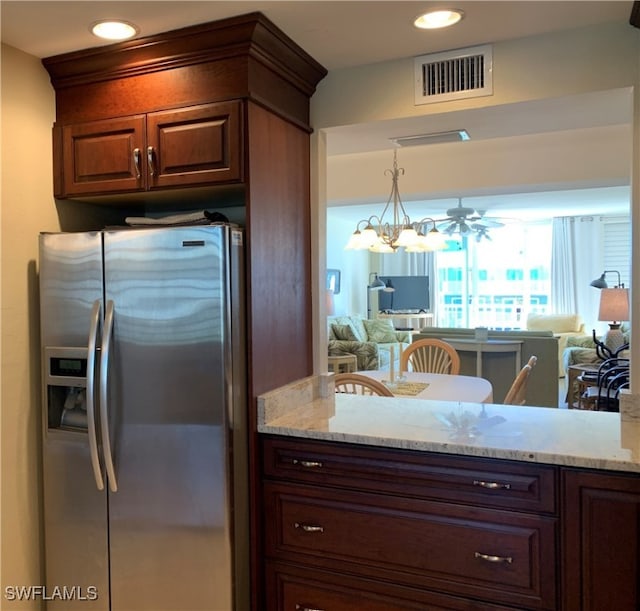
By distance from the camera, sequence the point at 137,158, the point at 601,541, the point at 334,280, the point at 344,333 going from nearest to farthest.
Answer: the point at 601,541, the point at 137,158, the point at 344,333, the point at 334,280

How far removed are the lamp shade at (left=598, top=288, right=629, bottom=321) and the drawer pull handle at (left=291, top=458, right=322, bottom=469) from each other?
4698 millimetres

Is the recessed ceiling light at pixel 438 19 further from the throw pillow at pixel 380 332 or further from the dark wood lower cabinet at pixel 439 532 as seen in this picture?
the throw pillow at pixel 380 332

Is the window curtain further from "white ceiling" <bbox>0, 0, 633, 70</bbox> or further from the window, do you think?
"white ceiling" <bbox>0, 0, 633, 70</bbox>

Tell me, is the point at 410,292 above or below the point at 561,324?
above

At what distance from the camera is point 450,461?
1.72 meters

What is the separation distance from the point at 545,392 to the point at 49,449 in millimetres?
4382

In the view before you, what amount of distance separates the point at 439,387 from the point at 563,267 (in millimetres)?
6199

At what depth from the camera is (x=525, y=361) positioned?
521 centimetres

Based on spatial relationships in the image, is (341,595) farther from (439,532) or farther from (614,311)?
(614,311)

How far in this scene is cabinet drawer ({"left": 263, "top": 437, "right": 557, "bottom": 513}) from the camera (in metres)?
1.64

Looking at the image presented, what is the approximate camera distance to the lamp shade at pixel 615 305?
18.2ft

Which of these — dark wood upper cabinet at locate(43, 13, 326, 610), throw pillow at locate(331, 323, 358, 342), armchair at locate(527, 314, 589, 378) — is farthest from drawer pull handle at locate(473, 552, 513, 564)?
armchair at locate(527, 314, 589, 378)

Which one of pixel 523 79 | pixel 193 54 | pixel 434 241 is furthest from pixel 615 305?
pixel 193 54

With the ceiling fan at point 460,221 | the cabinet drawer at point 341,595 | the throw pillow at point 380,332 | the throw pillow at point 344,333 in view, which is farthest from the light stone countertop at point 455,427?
the throw pillow at point 380,332
